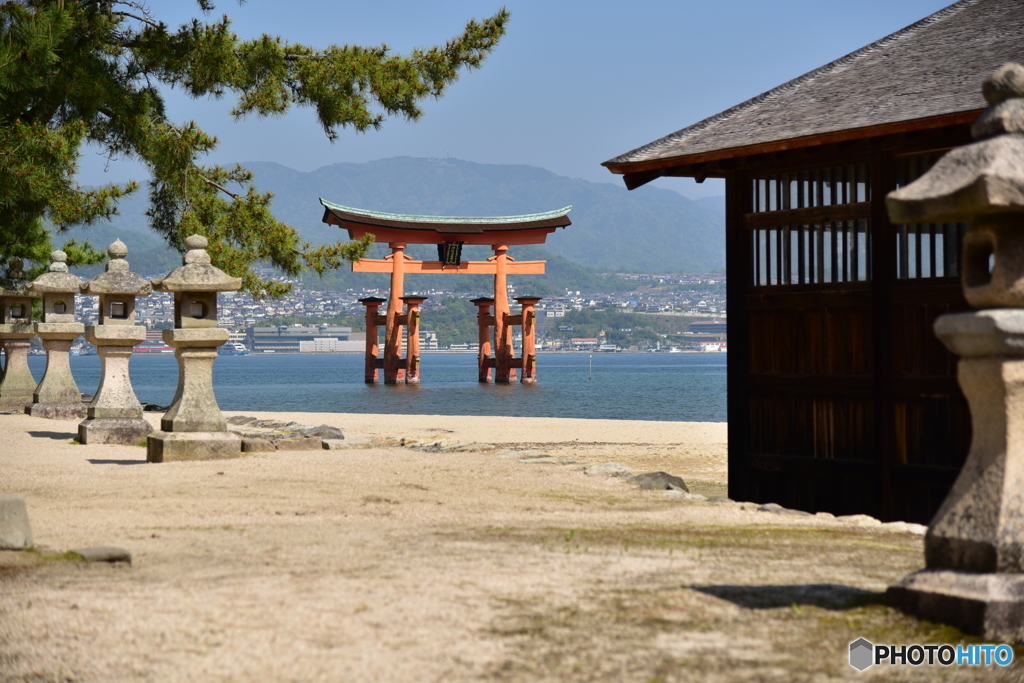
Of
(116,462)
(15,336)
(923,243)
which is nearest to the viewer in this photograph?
(923,243)

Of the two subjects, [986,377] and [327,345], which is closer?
[986,377]

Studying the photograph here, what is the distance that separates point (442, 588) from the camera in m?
3.97

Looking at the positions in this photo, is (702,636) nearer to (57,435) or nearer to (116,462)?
(116,462)

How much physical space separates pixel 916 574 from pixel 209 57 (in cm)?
1522

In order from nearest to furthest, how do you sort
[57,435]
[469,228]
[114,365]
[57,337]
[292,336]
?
[114,365], [57,435], [57,337], [469,228], [292,336]

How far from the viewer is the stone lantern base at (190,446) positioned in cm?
932

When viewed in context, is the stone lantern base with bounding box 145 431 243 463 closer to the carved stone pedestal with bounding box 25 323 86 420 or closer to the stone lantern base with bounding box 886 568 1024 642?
the carved stone pedestal with bounding box 25 323 86 420

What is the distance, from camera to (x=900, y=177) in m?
7.23

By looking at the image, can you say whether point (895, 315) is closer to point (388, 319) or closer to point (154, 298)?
point (388, 319)

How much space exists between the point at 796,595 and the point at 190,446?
22.8ft

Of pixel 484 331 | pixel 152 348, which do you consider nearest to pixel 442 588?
pixel 484 331

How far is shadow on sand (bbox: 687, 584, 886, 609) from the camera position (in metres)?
3.73

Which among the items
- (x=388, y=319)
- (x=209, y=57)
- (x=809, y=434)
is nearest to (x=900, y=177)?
(x=809, y=434)

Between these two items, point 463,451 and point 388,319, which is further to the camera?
point 388,319
